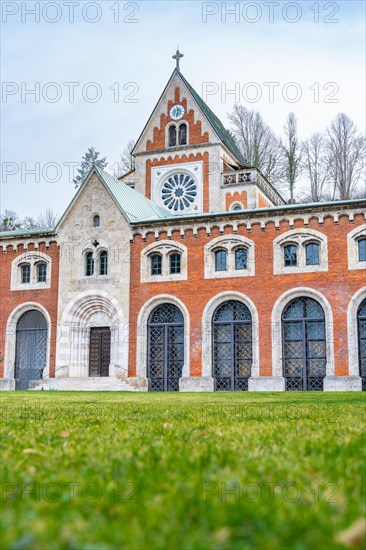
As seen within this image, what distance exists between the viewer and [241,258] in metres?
30.8

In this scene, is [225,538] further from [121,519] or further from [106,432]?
[106,432]

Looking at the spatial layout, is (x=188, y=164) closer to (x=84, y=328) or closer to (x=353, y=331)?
(x=84, y=328)

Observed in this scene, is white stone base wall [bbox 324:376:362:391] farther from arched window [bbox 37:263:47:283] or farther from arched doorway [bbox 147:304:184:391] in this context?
arched window [bbox 37:263:47:283]

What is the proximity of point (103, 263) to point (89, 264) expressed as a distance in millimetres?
775

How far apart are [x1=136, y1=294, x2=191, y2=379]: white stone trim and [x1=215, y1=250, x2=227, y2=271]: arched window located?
2.54 metres

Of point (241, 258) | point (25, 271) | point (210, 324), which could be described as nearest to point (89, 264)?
point (25, 271)

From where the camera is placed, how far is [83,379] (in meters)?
31.2

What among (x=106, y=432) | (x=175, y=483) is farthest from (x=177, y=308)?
(x=175, y=483)

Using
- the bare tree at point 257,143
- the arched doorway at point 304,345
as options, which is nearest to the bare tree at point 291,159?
the bare tree at point 257,143

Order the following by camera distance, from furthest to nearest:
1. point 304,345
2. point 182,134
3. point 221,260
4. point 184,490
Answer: point 182,134, point 221,260, point 304,345, point 184,490

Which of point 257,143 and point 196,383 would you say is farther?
point 257,143

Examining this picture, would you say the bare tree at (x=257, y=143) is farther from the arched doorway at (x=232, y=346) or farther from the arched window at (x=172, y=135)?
the arched doorway at (x=232, y=346)

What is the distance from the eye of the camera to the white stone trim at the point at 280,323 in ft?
92.8

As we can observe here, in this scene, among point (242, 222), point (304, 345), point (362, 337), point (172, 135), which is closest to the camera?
point (362, 337)
